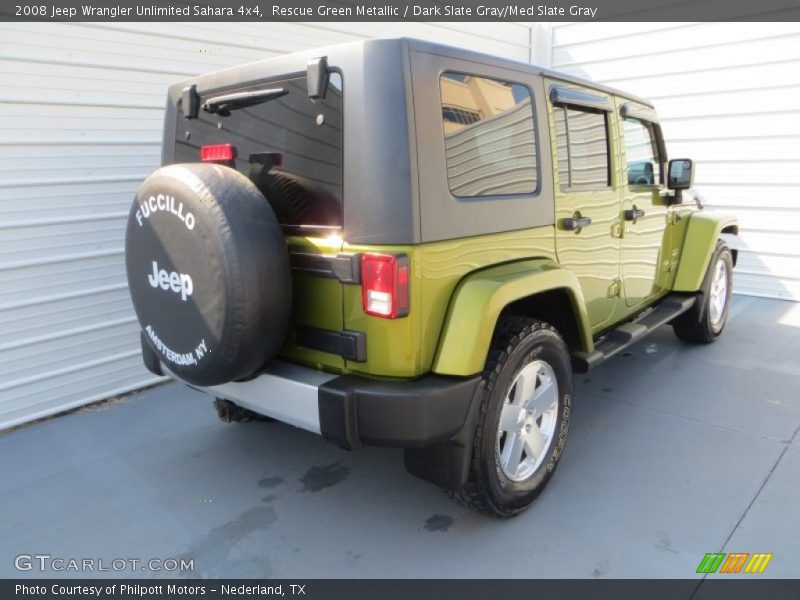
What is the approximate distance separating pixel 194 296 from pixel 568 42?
7.28m

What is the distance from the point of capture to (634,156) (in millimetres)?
3771

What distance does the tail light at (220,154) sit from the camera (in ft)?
8.05

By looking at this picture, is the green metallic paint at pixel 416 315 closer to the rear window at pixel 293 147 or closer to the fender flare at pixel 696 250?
the rear window at pixel 293 147

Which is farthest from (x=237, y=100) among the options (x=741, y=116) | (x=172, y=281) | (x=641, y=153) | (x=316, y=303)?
(x=741, y=116)

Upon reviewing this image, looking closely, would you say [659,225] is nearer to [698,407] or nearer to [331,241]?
[698,407]

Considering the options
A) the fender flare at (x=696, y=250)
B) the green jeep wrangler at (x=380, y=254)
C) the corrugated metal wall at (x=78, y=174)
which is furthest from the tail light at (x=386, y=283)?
the fender flare at (x=696, y=250)

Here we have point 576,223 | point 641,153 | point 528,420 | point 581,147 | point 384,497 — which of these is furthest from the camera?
point 641,153

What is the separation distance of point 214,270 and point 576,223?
1.77 meters

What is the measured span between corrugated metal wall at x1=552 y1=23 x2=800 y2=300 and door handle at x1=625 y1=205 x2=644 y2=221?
3905 mm

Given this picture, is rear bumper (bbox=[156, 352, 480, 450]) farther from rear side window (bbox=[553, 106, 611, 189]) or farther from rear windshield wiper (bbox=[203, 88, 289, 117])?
rear side window (bbox=[553, 106, 611, 189])

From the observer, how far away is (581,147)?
3.00 meters

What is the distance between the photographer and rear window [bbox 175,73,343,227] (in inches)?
84.8

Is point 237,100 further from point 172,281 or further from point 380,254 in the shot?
point 380,254
